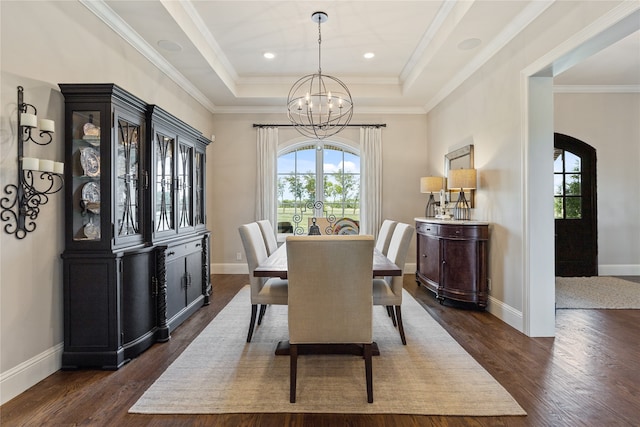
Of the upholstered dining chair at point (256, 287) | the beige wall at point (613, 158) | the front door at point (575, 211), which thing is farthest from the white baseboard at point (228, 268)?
the beige wall at point (613, 158)

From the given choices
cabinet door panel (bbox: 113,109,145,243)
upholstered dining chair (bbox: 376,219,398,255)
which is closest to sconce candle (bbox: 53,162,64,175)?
cabinet door panel (bbox: 113,109,145,243)

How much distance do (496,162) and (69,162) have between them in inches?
152

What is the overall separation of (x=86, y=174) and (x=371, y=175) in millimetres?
4081

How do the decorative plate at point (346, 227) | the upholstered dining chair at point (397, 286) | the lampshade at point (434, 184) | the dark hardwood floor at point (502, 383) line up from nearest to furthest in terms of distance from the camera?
1. the dark hardwood floor at point (502, 383)
2. the upholstered dining chair at point (397, 286)
3. the decorative plate at point (346, 227)
4. the lampshade at point (434, 184)

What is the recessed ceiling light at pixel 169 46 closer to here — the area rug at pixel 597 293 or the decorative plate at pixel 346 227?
the decorative plate at pixel 346 227

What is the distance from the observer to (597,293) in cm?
423

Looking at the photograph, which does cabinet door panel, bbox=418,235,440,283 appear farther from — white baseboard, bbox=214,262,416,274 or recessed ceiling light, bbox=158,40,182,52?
recessed ceiling light, bbox=158,40,182,52

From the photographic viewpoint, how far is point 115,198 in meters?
2.42

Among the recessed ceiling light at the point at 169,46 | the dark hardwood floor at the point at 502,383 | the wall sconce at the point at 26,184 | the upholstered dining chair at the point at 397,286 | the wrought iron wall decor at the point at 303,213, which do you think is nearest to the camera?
the dark hardwood floor at the point at 502,383

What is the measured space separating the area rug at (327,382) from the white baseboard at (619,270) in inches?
165

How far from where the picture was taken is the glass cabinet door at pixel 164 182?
9.80 ft

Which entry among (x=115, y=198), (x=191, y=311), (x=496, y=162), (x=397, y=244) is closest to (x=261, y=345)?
(x=191, y=311)

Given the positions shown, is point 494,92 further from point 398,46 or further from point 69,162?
point 69,162

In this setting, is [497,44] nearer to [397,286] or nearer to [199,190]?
[397,286]
